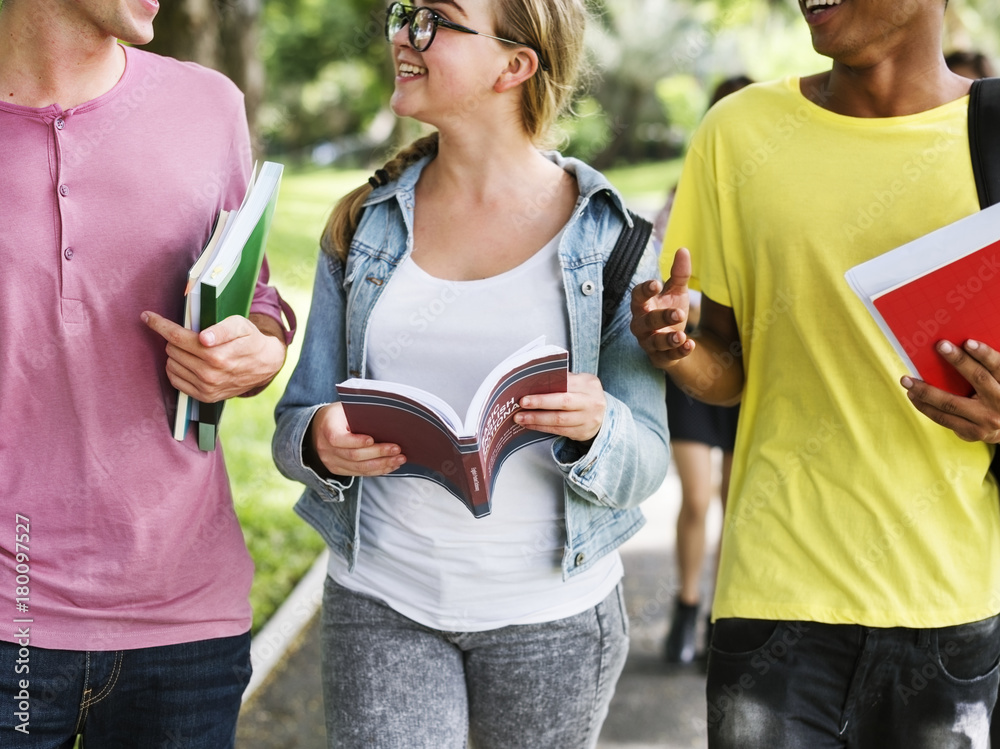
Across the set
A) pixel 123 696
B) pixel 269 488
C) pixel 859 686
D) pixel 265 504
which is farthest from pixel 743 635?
pixel 269 488

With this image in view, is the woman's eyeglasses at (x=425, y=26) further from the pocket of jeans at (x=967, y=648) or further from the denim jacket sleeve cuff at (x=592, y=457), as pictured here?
the pocket of jeans at (x=967, y=648)

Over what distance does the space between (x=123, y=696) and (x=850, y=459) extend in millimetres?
1657

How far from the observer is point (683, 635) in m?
5.18

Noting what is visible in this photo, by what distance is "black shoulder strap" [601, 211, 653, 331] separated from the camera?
2477 millimetres

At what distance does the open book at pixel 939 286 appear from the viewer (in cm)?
196

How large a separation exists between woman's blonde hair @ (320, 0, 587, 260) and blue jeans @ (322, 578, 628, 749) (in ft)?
2.99

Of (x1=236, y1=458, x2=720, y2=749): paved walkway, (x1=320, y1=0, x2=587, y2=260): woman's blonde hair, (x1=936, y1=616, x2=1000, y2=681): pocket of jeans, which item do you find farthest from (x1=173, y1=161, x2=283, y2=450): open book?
(x1=236, y1=458, x2=720, y2=749): paved walkway

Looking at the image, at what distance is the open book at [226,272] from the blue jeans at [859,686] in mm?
1311

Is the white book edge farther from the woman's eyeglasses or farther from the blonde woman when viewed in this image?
the woman's eyeglasses

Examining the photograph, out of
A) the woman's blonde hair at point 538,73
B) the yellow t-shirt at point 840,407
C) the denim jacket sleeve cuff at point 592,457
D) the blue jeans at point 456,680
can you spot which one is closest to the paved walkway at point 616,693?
the blue jeans at point 456,680

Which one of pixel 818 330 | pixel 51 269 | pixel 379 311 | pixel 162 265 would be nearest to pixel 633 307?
pixel 818 330

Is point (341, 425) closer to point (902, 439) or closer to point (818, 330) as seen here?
point (818, 330)

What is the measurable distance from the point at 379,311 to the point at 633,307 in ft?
2.02

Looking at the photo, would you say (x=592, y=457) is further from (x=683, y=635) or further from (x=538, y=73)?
(x=683, y=635)
